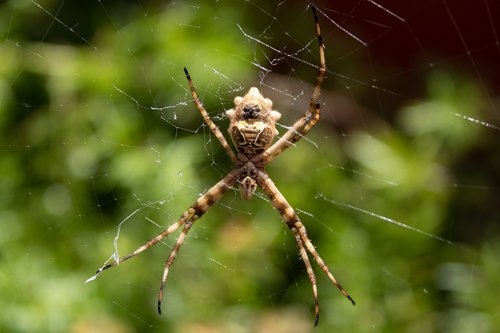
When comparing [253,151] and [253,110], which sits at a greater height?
[253,110]

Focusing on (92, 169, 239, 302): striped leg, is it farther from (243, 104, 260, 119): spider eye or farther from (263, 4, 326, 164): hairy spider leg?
(243, 104, 260, 119): spider eye

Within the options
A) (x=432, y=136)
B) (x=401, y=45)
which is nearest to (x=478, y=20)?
(x=401, y=45)

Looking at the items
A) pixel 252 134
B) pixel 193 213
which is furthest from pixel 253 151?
pixel 193 213

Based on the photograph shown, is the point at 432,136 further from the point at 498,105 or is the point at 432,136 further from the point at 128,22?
the point at 128,22

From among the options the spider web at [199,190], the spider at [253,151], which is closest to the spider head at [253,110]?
the spider at [253,151]

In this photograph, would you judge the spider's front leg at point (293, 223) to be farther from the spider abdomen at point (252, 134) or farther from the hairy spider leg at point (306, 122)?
the spider abdomen at point (252, 134)

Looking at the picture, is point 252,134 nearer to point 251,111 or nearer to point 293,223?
point 251,111
